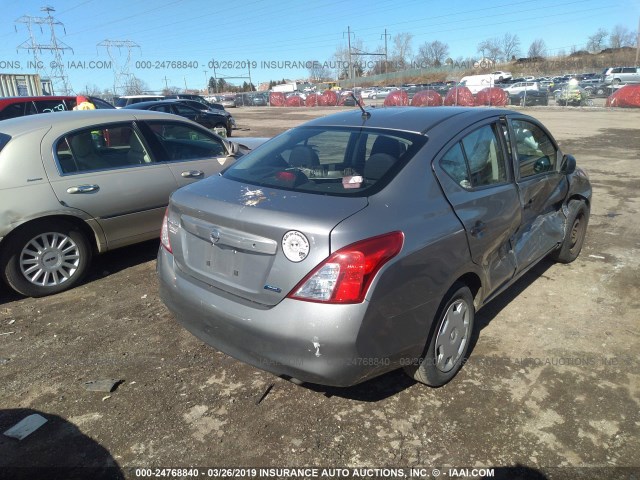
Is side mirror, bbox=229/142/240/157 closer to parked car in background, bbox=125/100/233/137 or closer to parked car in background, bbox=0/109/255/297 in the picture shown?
parked car in background, bbox=0/109/255/297

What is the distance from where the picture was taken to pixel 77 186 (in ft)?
14.3

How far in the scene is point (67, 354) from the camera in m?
3.41

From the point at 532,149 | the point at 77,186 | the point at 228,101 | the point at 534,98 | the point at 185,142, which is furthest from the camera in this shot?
the point at 228,101

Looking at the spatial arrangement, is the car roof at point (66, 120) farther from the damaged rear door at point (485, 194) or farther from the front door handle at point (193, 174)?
the damaged rear door at point (485, 194)

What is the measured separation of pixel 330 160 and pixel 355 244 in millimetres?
1045

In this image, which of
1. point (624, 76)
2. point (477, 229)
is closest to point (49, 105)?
point (477, 229)

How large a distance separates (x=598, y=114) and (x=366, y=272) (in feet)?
86.3

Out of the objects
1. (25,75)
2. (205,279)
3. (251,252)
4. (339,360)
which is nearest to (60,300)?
(205,279)

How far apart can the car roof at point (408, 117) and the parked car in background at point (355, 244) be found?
16 mm

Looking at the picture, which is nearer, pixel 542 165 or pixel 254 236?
pixel 254 236

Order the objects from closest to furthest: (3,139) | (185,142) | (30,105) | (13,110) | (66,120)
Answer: (3,139) < (66,120) < (185,142) < (13,110) < (30,105)

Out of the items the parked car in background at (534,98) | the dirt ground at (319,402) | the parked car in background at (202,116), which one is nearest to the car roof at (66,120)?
the dirt ground at (319,402)

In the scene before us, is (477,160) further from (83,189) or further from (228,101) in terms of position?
(228,101)

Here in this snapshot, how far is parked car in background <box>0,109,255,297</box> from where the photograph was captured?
161 inches
